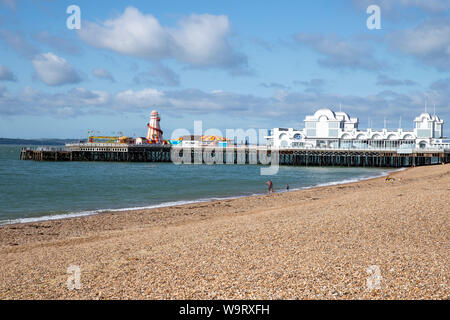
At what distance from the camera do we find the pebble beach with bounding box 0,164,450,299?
212 inches

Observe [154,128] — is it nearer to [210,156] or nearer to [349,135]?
[210,156]

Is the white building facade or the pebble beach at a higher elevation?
the white building facade

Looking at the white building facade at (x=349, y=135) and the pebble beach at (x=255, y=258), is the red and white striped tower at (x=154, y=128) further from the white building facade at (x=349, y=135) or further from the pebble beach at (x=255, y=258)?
the pebble beach at (x=255, y=258)

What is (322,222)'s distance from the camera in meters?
9.95

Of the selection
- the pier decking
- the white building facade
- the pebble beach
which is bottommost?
the pebble beach

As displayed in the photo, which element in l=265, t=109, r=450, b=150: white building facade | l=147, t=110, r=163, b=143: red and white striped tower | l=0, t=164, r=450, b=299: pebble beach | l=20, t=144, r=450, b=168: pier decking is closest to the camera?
l=0, t=164, r=450, b=299: pebble beach

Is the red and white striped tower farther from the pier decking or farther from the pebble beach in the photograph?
the pebble beach

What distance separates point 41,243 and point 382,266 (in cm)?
857

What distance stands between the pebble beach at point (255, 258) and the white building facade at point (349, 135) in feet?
157

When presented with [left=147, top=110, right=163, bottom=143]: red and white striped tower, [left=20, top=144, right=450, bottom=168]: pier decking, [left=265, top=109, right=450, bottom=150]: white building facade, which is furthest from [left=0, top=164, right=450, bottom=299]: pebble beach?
[left=147, top=110, right=163, bottom=143]: red and white striped tower

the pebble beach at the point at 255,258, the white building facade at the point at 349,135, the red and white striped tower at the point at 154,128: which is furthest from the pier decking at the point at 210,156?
the pebble beach at the point at 255,258

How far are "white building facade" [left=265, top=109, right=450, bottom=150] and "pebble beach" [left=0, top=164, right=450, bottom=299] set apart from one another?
1880 inches

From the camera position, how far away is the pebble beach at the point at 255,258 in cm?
538

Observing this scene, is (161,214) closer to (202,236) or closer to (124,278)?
(202,236)
